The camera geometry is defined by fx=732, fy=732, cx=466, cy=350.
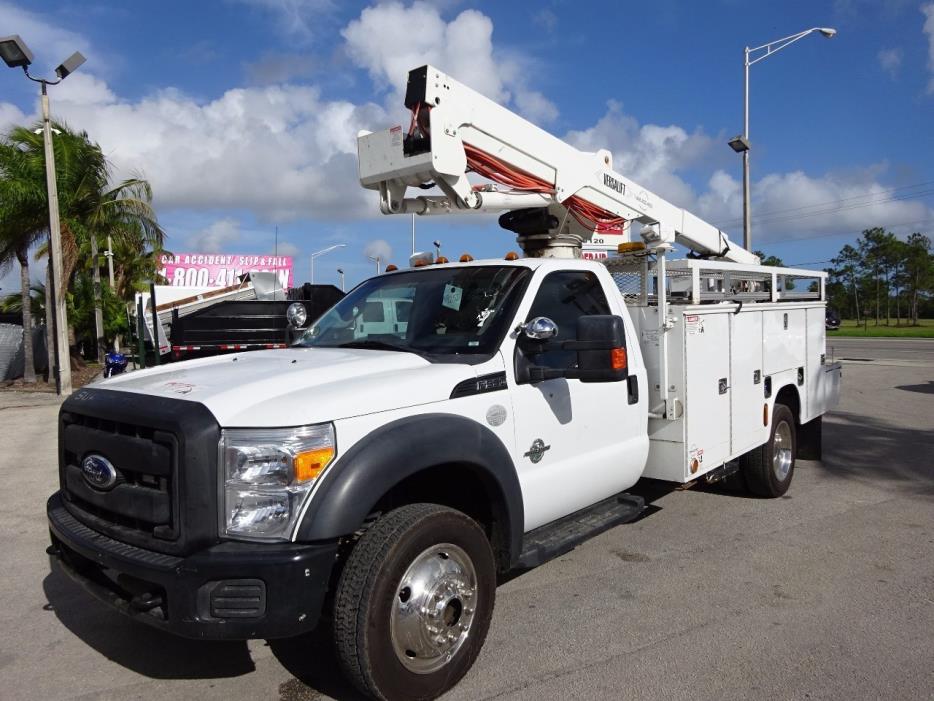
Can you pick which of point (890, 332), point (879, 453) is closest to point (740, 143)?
point (879, 453)

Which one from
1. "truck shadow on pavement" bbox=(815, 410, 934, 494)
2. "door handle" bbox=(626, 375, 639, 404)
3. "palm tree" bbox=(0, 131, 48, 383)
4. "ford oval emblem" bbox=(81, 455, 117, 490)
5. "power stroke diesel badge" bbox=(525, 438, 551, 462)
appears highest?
"palm tree" bbox=(0, 131, 48, 383)

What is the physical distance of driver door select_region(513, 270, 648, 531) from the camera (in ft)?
12.5

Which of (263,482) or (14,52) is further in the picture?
(14,52)

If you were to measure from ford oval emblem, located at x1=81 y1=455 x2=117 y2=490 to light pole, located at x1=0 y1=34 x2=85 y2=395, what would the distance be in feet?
47.5

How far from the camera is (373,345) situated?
406 centimetres

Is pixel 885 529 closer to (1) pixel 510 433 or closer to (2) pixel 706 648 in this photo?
(2) pixel 706 648

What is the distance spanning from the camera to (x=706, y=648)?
3709mm

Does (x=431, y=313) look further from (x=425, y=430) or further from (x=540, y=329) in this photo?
(x=425, y=430)

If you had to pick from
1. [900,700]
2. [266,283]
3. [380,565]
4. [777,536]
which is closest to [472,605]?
[380,565]

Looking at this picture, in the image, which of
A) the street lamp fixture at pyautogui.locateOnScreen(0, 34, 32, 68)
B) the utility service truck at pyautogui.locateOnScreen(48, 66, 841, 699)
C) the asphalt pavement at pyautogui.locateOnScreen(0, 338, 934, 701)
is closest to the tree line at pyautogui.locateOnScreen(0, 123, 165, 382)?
the street lamp fixture at pyautogui.locateOnScreen(0, 34, 32, 68)

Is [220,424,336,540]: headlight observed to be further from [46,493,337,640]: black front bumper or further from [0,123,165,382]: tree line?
[0,123,165,382]: tree line

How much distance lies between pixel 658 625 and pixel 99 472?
2928 mm

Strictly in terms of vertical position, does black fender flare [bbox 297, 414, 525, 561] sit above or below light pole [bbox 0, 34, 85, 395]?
below

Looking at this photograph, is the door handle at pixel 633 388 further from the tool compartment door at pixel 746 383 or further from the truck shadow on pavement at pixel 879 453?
the truck shadow on pavement at pixel 879 453
